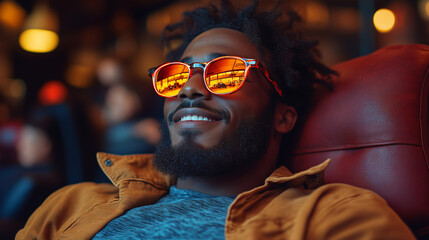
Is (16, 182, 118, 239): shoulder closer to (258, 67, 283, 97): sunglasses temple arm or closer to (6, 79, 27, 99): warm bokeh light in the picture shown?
(258, 67, 283, 97): sunglasses temple arm

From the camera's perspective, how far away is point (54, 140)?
8.36ft

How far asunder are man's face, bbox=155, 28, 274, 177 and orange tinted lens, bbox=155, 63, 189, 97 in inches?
1.3

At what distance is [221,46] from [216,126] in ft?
1.08

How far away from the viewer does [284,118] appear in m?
1.43

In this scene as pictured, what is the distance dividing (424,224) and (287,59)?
0.72 m

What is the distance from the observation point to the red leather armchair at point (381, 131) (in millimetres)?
1035

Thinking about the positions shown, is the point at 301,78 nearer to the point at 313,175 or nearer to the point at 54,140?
the point at 313,175

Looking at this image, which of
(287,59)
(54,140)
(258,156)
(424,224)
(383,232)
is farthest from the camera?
(54,140)

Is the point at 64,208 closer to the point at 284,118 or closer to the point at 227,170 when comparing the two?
the point at 227,170

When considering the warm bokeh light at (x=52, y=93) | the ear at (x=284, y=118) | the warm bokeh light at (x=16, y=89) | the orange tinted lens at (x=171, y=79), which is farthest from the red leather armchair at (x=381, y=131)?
the warm bokeh light at (x=16, y=89)

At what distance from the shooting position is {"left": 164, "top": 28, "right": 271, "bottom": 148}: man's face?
1.24m

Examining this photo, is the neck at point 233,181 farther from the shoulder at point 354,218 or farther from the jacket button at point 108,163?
the shoulder at point 354,218

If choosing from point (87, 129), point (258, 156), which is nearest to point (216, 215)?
point (258, 156)

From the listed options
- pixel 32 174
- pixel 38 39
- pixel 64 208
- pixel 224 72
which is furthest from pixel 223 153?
pixel 38 39
